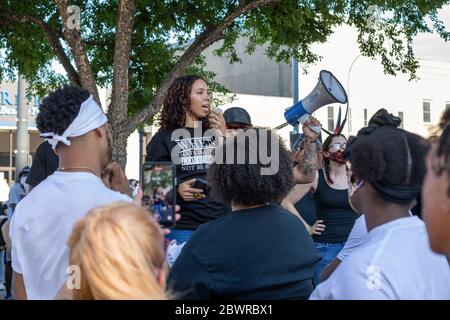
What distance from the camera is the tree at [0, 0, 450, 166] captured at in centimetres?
1146

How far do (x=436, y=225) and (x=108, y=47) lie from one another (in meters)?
11.7

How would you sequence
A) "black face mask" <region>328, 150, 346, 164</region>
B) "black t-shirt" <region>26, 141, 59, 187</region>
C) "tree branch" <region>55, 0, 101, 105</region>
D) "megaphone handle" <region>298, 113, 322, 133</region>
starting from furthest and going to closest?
"tree branch" <region>55, 0, 101, 105</region> → "black face mask" <region>328, 150, 346, 164</region> → "megaphone handle" <region>298, 113, 322, 133</region> → "black t-shirt" <region>26, 141, 59, 187</region>

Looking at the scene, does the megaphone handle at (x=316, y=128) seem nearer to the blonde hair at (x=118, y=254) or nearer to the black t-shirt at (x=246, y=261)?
the black t-shirt at (x=246, y=261)

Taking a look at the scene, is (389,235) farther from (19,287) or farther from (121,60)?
(121,60)

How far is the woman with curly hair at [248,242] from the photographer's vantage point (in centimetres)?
290

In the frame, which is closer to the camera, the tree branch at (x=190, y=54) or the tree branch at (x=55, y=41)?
the tree branch at (x=190, y=54)

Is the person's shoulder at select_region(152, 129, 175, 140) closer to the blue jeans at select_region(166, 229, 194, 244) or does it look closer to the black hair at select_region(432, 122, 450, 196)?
the blue jeans at select_region(166, 229, 194, 244)

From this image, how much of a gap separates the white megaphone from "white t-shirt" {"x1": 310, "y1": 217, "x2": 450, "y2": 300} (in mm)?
2967

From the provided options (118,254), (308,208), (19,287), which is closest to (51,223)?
(19,287)

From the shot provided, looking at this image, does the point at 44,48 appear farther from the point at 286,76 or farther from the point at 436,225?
the point at 286,76

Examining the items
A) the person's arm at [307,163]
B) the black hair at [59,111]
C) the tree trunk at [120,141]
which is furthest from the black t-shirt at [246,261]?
the tree trunk at [120,141]

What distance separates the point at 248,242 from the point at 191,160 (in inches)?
67.0

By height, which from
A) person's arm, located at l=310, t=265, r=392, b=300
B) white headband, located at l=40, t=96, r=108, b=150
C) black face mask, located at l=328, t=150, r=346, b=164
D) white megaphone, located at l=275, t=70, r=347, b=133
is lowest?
person's arm, located at l=310, t=265, r=392, b=300

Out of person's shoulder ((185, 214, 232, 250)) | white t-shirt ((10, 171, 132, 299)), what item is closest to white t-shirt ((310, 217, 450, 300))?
person's shoulder ((185, 214, 232, 250))
